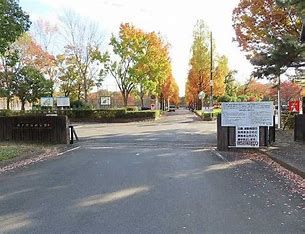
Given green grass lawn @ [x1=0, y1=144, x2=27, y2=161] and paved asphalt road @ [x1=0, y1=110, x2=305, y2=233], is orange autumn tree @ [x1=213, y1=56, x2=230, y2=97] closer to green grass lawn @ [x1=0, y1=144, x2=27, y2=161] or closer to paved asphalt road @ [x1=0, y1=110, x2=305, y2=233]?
green grass lawn @ [x1=0, y1=144, x2=27, y2=161]

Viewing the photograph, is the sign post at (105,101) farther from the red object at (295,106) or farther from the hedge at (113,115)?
the red object at (295,106)

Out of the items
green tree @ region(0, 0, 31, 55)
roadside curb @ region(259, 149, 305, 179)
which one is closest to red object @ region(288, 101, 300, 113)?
roadside curb @ region(259, 149, 305, 179)

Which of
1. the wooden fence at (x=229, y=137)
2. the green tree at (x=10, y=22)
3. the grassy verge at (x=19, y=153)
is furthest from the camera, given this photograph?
the wooden fence at (x=229, y=137)

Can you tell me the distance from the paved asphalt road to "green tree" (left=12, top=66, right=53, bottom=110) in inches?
1310

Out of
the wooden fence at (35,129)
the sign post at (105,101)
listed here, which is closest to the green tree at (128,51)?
the sign post at (105,101)

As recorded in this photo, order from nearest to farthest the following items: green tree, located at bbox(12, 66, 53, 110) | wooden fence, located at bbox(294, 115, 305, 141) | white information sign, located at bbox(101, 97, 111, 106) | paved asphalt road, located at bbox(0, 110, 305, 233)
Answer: paved asphalt road, located at bbox(0, 110, 305, 233) < wooden fence, located at bbox(294, 115, 305, 141) < green tree, located at bbox(12, 66, 53, 110) < white information sign, located at bbox(101, 97, 111, 106)

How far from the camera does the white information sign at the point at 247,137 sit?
14.7 m

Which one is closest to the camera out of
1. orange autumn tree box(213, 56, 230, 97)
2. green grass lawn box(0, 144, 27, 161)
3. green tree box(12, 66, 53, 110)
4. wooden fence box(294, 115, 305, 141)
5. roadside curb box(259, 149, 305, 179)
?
roadside curb box(259, 149, 305, 179)

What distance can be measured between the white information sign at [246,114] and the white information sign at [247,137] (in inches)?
8.6

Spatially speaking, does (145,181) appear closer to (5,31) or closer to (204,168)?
(204,168)

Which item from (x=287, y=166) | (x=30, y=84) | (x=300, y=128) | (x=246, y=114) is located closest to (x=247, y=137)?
(x=246, y=114)

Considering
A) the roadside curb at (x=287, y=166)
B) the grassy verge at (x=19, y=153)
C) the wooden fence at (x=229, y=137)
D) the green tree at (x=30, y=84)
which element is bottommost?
the grassy verge at (x=19, y=153)

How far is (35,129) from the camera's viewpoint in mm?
18031

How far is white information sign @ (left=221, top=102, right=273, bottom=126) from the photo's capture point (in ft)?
47.9
